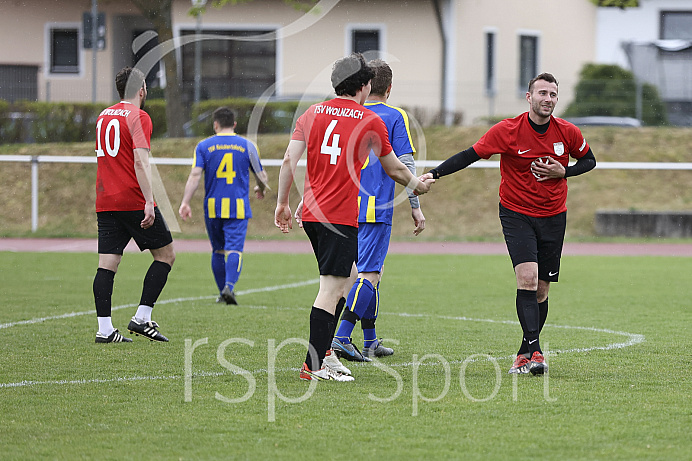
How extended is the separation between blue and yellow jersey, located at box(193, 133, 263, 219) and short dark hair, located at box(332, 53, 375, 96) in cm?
454

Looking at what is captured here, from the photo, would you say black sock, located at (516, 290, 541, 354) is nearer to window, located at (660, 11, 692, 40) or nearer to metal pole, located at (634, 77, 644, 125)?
metal pole, located at (634, 77, 644, 125)

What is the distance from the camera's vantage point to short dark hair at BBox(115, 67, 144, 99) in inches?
304

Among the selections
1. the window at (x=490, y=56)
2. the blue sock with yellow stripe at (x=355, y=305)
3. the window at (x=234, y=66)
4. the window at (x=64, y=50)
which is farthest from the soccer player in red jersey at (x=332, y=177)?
the window at (x=64, y=50)

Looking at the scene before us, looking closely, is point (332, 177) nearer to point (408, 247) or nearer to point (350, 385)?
point (350, 385)

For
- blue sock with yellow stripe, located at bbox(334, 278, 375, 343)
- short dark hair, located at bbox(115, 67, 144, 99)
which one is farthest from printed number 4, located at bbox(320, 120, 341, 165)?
short dark hair, located at bbox(115, 67, 144, 99)

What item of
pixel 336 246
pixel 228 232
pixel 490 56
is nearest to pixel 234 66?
pixel 490 56

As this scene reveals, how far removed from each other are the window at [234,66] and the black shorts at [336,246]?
2827 centimetres

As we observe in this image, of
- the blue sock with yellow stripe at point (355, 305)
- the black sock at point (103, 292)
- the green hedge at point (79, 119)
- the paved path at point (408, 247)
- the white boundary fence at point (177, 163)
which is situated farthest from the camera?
the green hedge at point (79, 119)

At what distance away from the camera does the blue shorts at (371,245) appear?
7145 mm

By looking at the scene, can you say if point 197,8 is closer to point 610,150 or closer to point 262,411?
point 610,150

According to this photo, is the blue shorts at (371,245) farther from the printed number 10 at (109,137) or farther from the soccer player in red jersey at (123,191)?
the printed number 10 at (109,137)

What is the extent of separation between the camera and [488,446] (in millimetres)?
4449

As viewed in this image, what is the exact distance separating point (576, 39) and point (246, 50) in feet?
42.1

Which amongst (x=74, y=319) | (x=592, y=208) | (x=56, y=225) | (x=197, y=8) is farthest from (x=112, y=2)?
(x=74, y=319)
